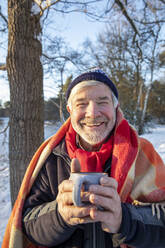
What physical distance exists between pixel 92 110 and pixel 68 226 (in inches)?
28.5

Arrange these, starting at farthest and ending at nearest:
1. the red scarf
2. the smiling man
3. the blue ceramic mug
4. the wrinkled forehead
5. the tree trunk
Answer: the tree trunk, the wrinkled forehead, the red scarf, the smiling man, the blue ceramic mug

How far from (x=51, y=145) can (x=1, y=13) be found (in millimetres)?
2973

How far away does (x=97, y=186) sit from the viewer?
0.79 metres

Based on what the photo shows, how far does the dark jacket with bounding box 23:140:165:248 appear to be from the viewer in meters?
0.96

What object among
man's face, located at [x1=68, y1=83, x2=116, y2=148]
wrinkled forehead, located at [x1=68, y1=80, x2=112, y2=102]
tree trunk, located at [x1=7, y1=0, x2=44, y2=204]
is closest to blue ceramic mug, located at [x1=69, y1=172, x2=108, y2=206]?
man's face, located at [x1=68, y1=83, x2=116, y2=148]

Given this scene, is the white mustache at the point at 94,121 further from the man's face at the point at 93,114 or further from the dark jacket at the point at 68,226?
the dark jacket at the point at 68,226

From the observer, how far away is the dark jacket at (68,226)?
0.96 meters

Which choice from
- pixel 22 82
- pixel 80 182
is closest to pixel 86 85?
pixel 80 182

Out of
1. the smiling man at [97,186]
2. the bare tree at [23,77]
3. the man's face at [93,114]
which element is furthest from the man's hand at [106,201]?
the bare tree at [23,77]

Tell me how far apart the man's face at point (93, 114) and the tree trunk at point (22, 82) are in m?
1.39

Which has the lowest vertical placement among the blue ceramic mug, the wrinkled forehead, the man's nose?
the blue ceramic mug

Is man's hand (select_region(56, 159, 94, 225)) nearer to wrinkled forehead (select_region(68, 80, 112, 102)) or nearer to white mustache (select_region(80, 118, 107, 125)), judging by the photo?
white mustache (select_region(80, 118, 107, 125))

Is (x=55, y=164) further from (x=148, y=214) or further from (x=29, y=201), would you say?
(x=148, y=214)

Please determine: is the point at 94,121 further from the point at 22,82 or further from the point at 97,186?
the point at 22,82
